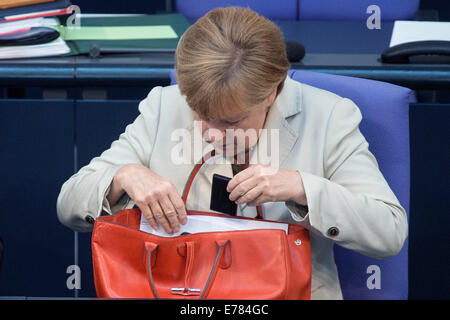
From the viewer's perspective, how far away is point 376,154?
151 cm

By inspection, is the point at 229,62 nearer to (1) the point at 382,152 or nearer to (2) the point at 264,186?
(2) the point at 264,186

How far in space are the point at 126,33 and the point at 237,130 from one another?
852 millimetres

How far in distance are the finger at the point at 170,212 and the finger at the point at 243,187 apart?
4.3 inches

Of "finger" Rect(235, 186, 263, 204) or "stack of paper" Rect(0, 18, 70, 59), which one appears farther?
"stack of paper" Rect(0, 18, 70, 59)

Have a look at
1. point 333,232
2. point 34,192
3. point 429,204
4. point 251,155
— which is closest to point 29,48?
point 34,192

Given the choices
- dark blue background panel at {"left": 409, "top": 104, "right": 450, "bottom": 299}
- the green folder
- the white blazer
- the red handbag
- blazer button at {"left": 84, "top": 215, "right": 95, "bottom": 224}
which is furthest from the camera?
the green folder

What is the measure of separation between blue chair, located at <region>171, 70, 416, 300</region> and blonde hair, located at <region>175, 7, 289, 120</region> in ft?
0.94

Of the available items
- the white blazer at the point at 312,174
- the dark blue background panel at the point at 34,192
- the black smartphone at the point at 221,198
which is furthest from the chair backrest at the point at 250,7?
the black smartphone at the point at 221,198

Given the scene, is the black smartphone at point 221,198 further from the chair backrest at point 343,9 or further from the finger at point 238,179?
the chair backrest at point 343,9

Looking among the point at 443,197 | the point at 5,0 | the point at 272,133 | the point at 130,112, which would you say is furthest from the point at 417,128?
the point at 5,0

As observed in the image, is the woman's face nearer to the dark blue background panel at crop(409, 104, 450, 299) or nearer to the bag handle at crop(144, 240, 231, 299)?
the bag handle at crop(144, 240, 231, 299)

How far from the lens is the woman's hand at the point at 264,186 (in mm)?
1281

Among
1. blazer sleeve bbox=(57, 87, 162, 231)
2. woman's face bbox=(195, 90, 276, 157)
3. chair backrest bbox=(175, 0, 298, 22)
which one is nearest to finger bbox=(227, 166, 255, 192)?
woman's face bbox=(195, 90, 276, 157)

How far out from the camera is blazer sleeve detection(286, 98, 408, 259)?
4.32ft
